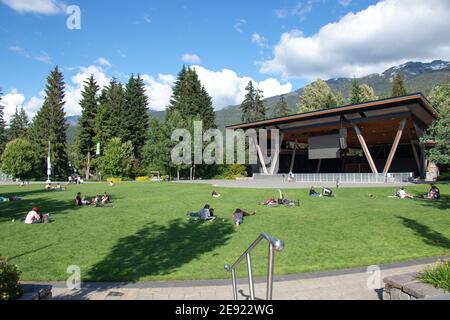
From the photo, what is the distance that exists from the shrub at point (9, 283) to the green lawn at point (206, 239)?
9.56 feet

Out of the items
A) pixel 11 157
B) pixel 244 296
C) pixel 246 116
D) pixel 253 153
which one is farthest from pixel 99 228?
pixel 246 116

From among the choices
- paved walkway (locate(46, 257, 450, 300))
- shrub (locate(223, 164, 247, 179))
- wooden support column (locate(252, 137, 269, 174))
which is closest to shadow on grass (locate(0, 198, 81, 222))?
paved walkway (locate(46, 257, 450, 300))

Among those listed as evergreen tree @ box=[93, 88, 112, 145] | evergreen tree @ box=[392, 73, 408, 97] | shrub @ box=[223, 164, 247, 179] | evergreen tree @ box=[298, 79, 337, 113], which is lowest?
shrub @ box=[223, 164, 247, 179]

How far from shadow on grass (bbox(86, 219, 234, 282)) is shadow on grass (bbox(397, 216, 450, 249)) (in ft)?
21.9

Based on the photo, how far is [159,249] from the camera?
33.3ft

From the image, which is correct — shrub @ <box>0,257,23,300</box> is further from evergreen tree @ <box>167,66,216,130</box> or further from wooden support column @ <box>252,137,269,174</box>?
evergreen tree @ <box>167,66,216,130</box>

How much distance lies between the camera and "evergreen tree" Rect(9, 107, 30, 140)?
7750 centimetres

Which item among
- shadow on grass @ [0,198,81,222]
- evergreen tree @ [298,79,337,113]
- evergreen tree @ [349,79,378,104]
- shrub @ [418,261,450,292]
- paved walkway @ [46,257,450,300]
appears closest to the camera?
shrub @ [418,261,450,292]

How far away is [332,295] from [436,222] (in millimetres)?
9460

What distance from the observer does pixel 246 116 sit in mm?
81438

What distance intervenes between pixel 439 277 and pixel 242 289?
349cm

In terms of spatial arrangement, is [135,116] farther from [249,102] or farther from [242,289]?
[242,289]

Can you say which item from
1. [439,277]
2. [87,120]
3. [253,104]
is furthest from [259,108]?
[439,277]
